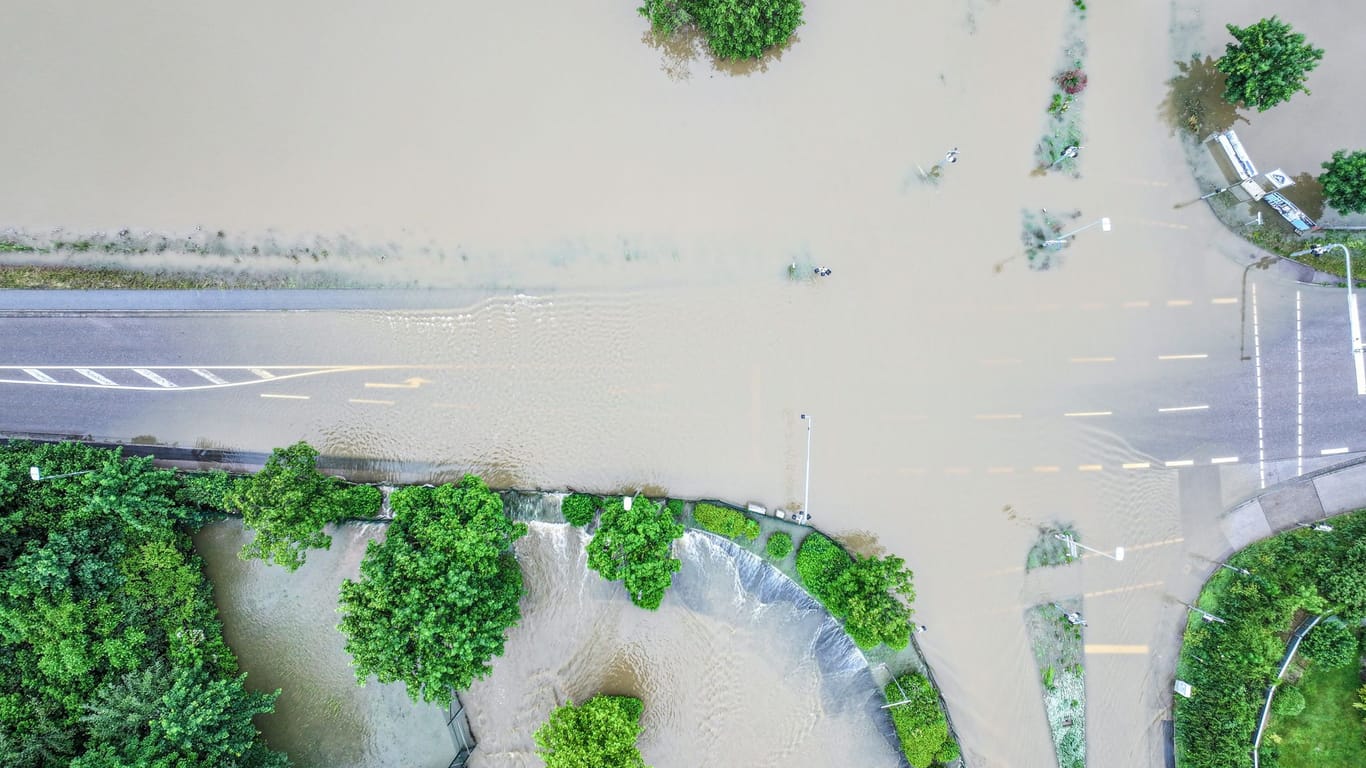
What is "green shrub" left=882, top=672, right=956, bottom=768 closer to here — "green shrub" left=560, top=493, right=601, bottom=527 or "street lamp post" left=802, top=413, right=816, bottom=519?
"street lamp post" left=802, top=413, right=816, bottom=519

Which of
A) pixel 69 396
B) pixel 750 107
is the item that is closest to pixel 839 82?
pixel 750 107

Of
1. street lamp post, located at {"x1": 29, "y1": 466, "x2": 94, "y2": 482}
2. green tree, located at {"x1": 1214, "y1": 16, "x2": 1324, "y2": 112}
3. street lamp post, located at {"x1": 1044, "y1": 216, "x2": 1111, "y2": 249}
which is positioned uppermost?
green tree, located at {"x1": 1214, "y1": 16, "x2": 1324, "y2": 112}

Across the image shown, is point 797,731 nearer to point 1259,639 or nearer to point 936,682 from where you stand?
point 936,682

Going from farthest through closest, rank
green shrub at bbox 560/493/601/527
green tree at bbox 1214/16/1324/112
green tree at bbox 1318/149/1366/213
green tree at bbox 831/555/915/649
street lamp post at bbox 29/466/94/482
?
green shrub at bbox 560/493/601/527
green tree at bbox 1318/149/1366/213
green tree at bbox 1214/16/1324/112
green tree at bbox 831/555/915/649
street lamp post at bbox 29/466/94/482

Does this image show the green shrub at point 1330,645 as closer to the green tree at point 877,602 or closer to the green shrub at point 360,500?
the green tree at point 877,602

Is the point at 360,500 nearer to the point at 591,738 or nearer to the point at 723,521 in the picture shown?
the point at 591,738

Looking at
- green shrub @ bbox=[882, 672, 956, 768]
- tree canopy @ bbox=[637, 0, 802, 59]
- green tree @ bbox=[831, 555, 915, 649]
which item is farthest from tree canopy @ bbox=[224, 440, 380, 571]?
green shrub @ bbox=[882, 672, 956, 768]
